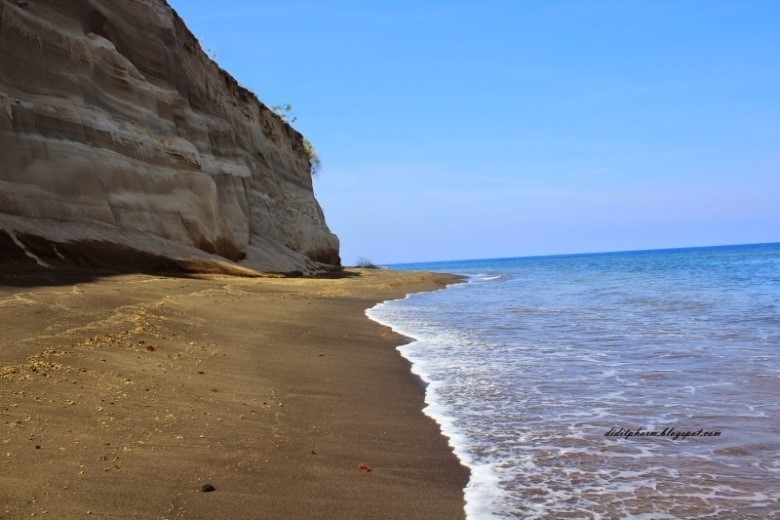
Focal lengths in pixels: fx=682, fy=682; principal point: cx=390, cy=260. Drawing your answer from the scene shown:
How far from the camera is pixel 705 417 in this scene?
559 centimetres

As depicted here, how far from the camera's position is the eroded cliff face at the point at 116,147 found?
14.3 metres

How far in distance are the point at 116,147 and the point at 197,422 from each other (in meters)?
14.1

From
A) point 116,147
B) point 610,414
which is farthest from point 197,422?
point 116,147

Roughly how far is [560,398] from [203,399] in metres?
3.28

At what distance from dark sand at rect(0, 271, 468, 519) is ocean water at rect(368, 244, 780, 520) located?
342 mm

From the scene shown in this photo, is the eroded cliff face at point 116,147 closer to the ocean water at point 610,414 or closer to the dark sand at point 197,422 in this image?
the dark sand at point 197,422

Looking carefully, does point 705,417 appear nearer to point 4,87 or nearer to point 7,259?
point 7,259

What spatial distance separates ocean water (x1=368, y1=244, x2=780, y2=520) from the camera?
153 inches

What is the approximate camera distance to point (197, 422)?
4.67m

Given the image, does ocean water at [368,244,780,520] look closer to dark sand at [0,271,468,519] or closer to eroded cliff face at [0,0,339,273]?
dark sand at [0,271,468,519]

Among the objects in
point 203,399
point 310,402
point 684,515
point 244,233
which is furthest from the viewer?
point 244,233

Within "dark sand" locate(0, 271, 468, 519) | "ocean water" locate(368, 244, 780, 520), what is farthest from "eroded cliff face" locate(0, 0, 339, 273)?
"ocean water" locate(368, 244, 780, 520)

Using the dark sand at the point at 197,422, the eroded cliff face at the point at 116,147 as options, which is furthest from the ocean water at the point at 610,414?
the eroded cliff face at the point at 116,147

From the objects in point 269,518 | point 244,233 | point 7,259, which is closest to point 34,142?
point 7,259
